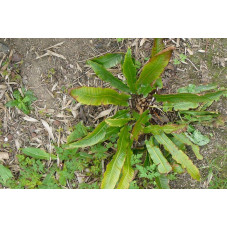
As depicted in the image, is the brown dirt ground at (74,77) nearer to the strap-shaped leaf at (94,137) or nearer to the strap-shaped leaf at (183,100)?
the strap-shaped leaf at (183,100)

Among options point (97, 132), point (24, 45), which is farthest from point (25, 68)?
point (97, 132)

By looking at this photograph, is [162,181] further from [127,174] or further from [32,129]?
[32,129]

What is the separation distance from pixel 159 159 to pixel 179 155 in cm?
20

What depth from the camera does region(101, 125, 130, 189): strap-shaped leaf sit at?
250cm

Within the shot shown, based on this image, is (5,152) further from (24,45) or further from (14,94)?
(24,45)

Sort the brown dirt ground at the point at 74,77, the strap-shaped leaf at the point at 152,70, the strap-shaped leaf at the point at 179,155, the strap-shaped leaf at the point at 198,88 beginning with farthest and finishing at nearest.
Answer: the brown dirt ground at the point at 74,77
the strap-shaped leaf at the point at 198,88
the strap-shaped leaf at the point at 179,155
the strap-shaped leaf at the point at 152,70

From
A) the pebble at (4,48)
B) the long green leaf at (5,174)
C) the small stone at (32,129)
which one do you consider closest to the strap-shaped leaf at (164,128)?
the small stone at (32,129)

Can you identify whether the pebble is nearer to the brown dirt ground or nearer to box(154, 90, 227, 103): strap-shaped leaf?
the brown dirt ground

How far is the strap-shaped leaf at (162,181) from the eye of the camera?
8.74ft

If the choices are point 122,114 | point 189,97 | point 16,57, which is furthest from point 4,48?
point 189,97

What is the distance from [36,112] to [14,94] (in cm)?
32

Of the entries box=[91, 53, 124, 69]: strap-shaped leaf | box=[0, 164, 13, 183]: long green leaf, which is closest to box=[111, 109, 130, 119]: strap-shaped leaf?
box=[91, 53, 124, 69]: strap-shaped leaf

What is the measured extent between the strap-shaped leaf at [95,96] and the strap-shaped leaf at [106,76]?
0.09m

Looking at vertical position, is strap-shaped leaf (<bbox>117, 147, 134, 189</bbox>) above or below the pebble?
below
